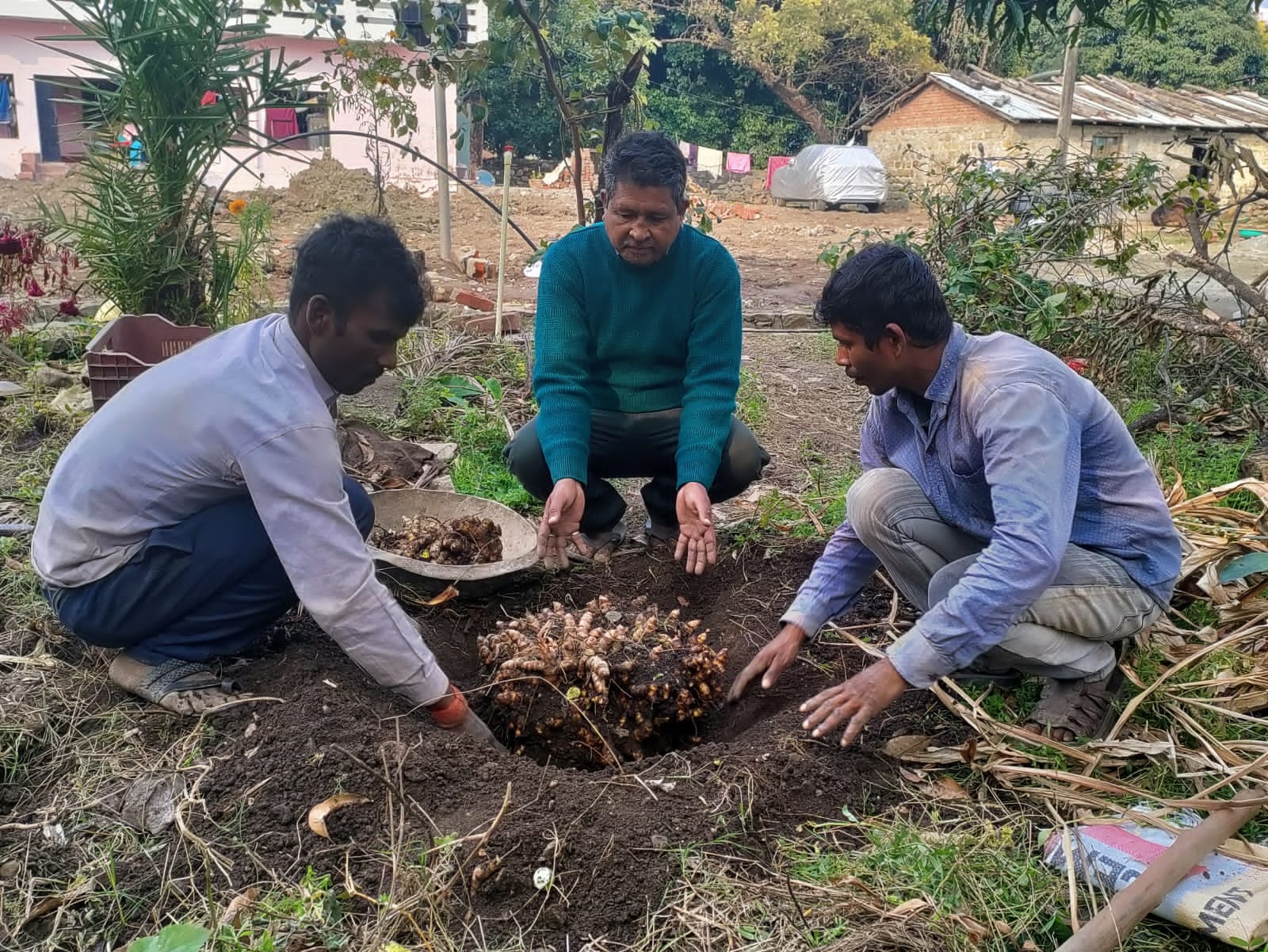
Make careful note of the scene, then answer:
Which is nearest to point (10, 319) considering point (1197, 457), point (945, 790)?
point (945, 790)

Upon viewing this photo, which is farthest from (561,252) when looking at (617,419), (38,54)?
(38,54)

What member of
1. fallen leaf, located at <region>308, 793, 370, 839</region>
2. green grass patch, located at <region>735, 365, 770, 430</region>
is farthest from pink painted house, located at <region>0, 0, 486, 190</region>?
fallen leaf, located at <region>308, 793, 370, 839</region>

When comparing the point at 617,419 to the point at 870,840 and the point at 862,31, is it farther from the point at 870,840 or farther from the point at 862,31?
the point at 862,31

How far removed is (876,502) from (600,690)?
860 mm

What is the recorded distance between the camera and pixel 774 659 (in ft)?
8.29

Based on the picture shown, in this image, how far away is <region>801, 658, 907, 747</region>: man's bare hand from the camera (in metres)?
2.04

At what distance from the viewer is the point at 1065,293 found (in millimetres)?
5246

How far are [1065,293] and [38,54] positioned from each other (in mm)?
18663

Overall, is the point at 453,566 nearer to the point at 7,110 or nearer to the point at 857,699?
the point at 857,699

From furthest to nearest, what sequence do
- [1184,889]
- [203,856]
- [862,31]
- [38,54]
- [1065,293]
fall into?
[862,31]
[38,54]
[1065,293]
[203,856]
[1184,889]

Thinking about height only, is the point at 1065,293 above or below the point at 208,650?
above

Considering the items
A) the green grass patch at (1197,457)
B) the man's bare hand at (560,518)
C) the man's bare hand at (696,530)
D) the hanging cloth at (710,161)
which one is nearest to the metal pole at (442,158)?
the man's bare hand at (560,518)

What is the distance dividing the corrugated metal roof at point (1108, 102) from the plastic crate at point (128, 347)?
19.2 meters

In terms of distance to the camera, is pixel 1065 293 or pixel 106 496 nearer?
pixel 106 496
